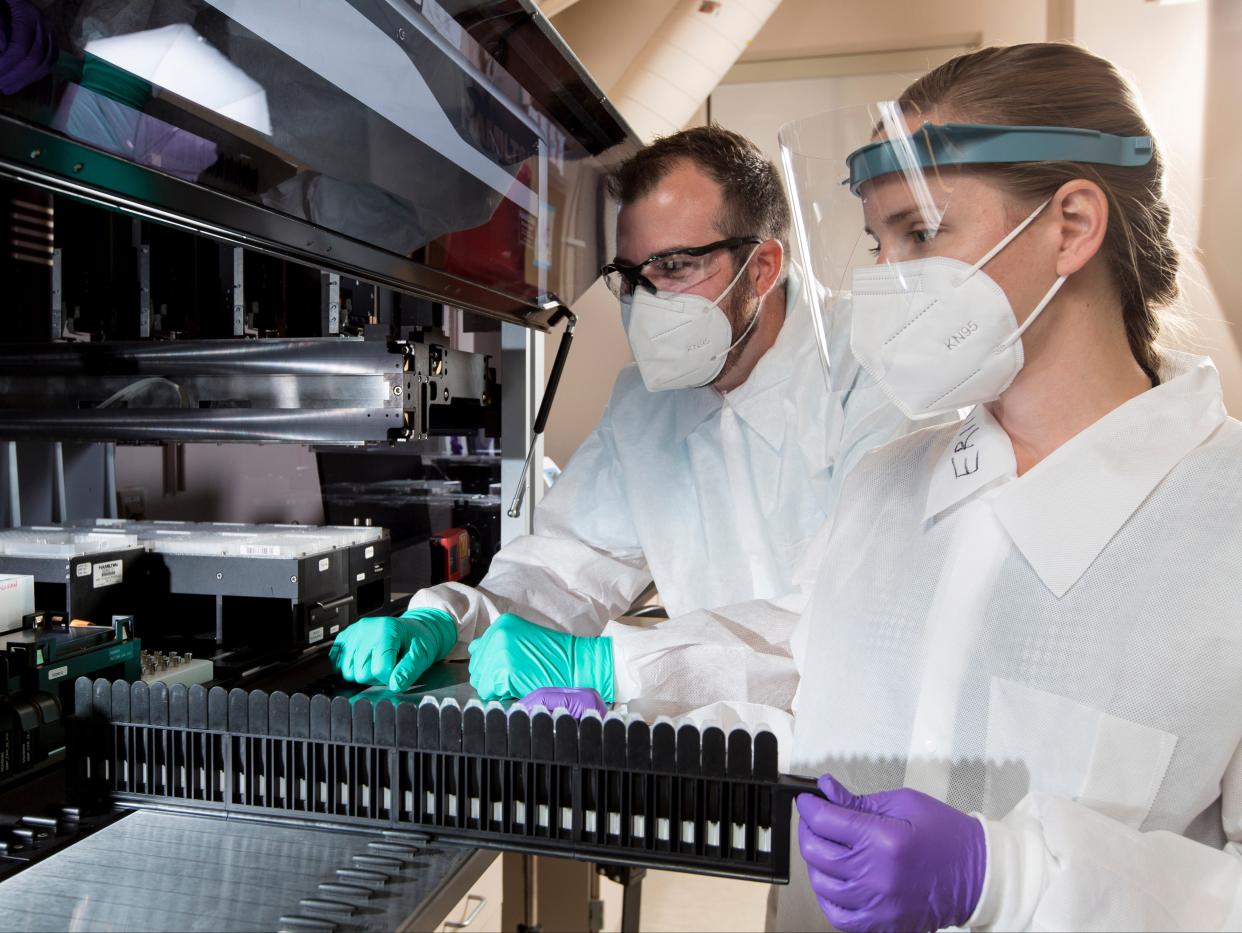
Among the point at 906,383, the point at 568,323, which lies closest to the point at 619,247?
the point at 568,323

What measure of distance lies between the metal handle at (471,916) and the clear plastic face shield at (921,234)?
0.68 m

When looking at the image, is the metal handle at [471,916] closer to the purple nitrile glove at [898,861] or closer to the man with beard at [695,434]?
the purple nitrile glove at [898,861]

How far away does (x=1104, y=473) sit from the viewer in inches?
32.3

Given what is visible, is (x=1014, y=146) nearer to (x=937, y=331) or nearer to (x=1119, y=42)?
(x=937, y=331)

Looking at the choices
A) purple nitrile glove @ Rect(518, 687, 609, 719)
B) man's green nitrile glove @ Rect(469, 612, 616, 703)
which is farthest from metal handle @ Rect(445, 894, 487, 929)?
man's green nitrile glove @ Rect(469, 612, 616, 703)

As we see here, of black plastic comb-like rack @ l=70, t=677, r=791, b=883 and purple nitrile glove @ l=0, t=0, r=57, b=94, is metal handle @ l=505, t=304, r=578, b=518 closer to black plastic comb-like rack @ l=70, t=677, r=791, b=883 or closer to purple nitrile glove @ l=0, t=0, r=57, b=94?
black plastic comb-like rack @ l=70, t=677, r=791, b=883

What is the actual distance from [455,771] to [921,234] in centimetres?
68

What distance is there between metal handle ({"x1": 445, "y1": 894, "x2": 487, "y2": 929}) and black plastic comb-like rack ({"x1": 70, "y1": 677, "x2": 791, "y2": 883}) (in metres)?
0.09

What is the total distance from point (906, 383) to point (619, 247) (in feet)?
2.68

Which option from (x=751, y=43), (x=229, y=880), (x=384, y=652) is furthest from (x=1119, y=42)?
(x=229, y=880)

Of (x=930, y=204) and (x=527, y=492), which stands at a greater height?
(x=930, y=204)

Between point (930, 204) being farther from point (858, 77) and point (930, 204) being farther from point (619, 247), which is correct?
point (858, 77)

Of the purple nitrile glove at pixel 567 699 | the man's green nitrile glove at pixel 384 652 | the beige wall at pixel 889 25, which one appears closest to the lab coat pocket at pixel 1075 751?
the purple nitrile glove at pixel 567 699

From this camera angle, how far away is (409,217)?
116 cm
